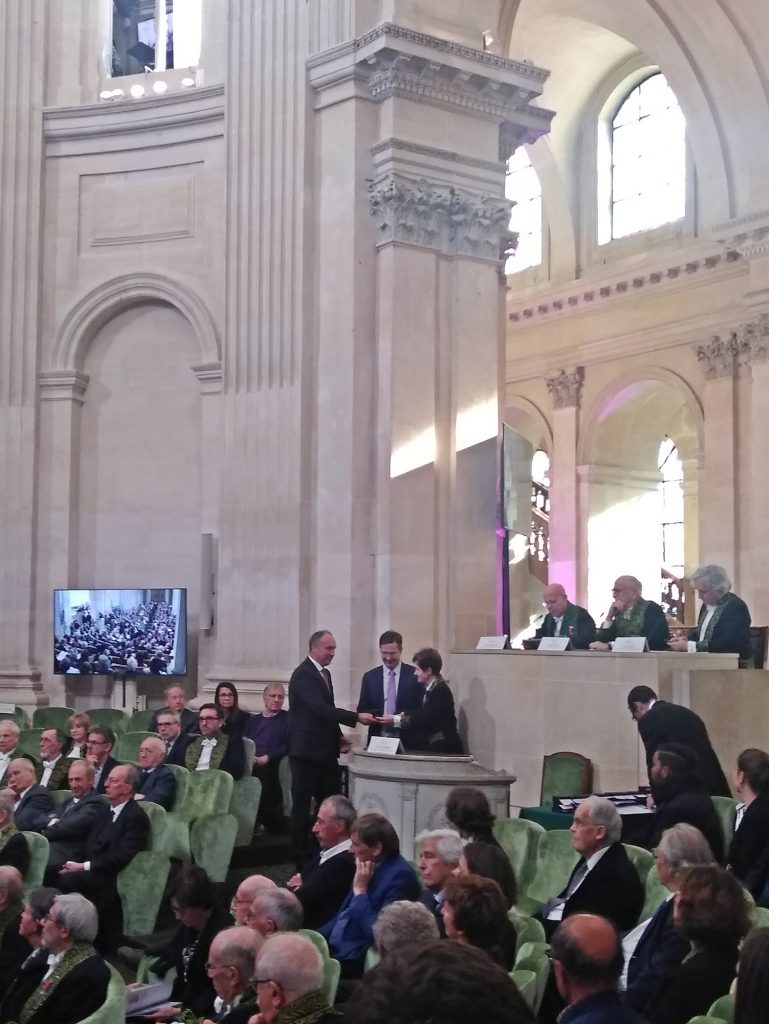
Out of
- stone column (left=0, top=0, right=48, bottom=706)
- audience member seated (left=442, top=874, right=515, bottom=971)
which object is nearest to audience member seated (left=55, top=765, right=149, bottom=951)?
audience member seated (left=442, top=874, right=515, bottom=971)

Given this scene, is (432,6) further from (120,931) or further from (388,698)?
(120,931)

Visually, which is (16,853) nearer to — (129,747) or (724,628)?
(129,747)

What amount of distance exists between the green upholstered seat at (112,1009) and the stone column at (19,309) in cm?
921

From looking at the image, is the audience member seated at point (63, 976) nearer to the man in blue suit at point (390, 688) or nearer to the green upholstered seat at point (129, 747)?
the man in blue suit at point (390, 688)

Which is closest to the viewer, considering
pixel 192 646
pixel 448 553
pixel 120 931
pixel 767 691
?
pixel 120 931

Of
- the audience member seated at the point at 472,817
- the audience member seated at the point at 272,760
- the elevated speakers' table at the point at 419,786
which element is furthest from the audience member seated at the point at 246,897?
the audience member seated at the point at 272,760

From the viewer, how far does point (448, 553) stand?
456 inches

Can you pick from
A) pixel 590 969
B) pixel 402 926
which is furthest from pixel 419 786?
pixel 590 969

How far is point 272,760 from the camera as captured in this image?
9.55 m

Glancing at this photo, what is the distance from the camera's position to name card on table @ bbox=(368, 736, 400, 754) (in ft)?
25.8

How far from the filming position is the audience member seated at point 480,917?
398 cm

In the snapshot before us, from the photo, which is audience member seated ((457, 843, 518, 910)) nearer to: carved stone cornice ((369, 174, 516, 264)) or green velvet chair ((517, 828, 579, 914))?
green velvet chair ((517, 828, 579, 914))

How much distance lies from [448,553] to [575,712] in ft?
9.33

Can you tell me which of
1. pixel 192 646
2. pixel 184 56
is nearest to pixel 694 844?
pixel 192 646
